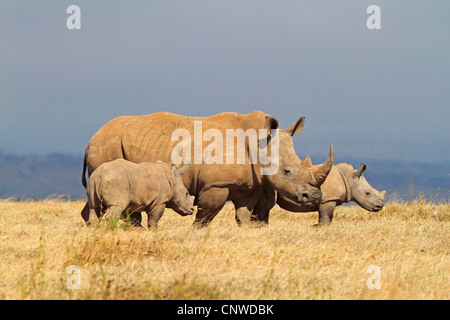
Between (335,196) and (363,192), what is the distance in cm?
78

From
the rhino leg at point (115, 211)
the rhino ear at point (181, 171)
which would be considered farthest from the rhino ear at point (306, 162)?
the rhino leg at point (115, 211)

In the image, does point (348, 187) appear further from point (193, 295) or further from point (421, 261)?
point (193, 295)

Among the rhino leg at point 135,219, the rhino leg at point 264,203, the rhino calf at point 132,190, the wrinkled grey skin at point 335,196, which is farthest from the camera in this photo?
the wrinkled grey skin at point 335,196

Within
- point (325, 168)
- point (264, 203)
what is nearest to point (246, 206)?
point (264, 203)

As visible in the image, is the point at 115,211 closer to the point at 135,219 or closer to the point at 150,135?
the point at 135,219

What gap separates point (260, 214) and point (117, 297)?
5987 millimetres

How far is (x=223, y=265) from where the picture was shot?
564cm

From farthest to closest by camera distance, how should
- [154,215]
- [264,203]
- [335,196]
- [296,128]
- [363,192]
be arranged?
[363,192] < [335,196] < [264,203] < [296,128] < [154,215]

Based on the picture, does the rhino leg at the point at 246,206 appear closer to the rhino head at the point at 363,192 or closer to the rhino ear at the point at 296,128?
the rhino ear at the point at 296,128

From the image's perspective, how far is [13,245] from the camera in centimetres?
674

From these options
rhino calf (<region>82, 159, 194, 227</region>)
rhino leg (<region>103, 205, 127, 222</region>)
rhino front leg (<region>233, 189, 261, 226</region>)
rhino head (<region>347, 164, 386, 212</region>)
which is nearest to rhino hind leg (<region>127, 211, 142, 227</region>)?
rhino calf (<region>82, 159, 194, 227</region>)

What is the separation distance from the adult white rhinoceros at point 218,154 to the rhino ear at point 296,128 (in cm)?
2

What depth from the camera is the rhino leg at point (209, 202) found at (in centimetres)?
910

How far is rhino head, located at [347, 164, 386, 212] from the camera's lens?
11031mm
